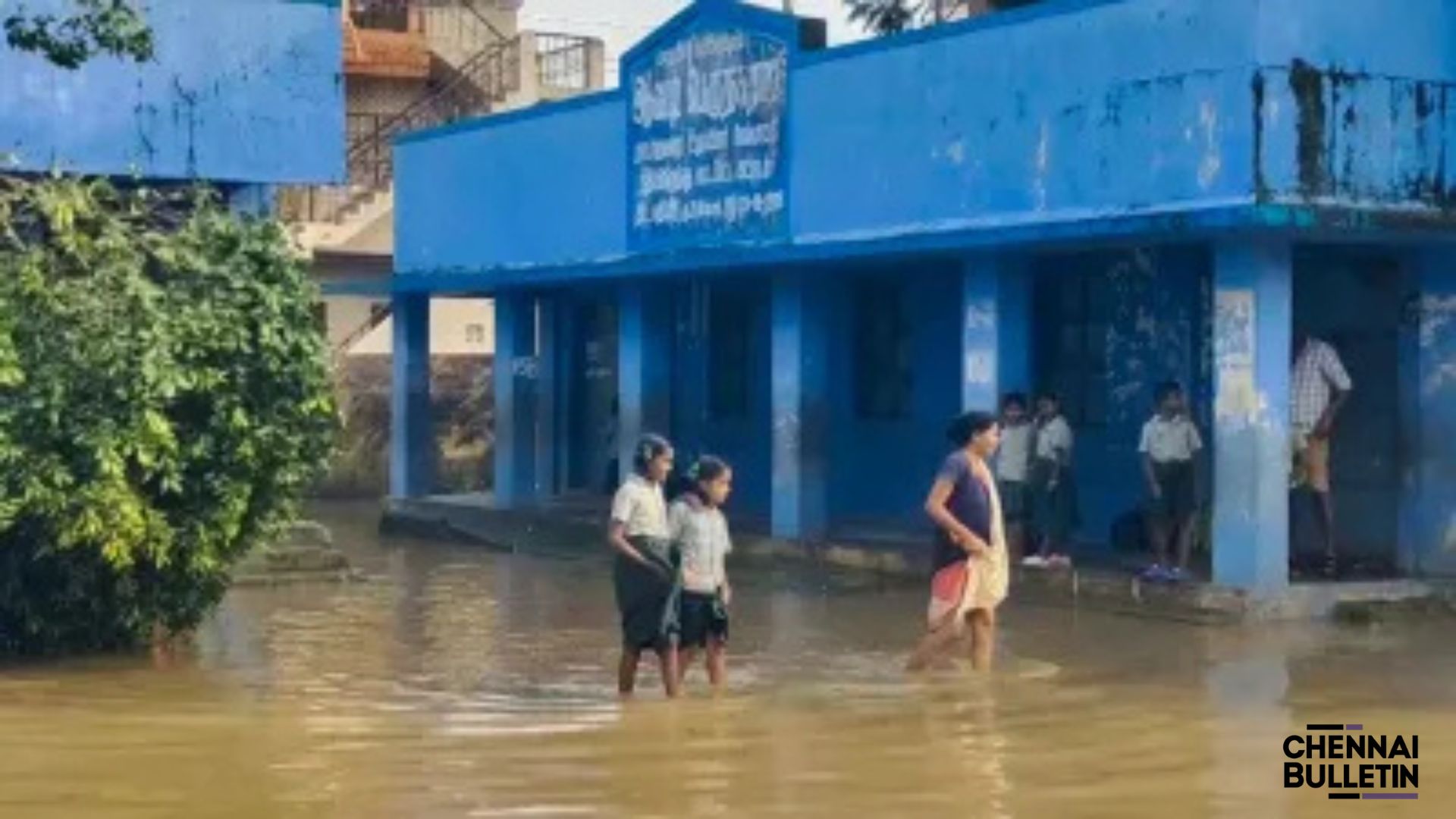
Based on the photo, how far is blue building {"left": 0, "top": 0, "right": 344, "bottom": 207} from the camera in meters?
18.2

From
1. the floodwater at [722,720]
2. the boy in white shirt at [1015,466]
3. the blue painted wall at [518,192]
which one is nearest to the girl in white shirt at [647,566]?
the floodwater at [722,720]

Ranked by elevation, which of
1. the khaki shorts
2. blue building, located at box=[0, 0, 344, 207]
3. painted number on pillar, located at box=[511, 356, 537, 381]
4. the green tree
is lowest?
the khaki shorts

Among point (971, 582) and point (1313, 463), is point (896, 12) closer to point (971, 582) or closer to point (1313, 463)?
point (1313, 463)

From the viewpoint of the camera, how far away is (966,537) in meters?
12.4

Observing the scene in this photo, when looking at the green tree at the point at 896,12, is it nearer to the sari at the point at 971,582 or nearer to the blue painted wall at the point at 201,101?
the blue painted wall at the point at 201,101

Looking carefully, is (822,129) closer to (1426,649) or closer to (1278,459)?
(1278,459)

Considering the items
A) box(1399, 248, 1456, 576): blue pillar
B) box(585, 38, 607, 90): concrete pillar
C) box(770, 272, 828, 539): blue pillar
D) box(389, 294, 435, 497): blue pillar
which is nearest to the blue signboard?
box(770, 272, 828, 539): blue pillar

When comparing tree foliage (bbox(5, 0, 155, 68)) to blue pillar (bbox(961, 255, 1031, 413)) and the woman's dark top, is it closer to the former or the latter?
the woman's dark top

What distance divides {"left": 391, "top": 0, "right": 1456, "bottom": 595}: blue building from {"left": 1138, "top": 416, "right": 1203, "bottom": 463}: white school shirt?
0.97 ft

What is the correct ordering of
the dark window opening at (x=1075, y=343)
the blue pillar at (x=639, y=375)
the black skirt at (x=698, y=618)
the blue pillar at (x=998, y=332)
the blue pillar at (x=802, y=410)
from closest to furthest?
the black skirt at (x=698, y=618) < the blue pillar at (x=998, y=332) < the dark window opening at (x=1075, y=343) < the blue pillar at (x=802, y=410) < the blue pillar at (x=639, y=375)

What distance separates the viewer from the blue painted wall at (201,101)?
→ 18.2m

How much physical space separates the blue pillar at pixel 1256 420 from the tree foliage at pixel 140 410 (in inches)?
252

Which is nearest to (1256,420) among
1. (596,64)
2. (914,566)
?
(914,566)

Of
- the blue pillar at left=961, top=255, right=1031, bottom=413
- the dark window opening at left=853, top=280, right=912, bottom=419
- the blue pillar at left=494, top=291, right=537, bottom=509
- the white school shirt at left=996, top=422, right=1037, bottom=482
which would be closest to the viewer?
the white school shirt at left=996, top=422, right=1037, bottom=482
